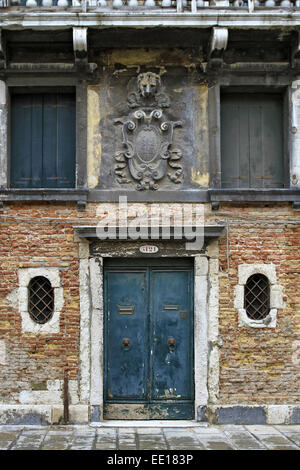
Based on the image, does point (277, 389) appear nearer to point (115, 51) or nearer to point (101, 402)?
point (101, 402)

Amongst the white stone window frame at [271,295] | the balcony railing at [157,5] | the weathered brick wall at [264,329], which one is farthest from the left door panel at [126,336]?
the balcony railing at [157,5]

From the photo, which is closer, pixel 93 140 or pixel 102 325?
pixel 102 325

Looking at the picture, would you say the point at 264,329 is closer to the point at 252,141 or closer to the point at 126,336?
the point at 126,336

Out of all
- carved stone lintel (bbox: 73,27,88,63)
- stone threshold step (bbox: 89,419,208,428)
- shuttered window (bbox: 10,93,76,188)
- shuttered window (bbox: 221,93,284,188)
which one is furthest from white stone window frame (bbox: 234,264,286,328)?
carved stone lintel (bbox: 73,27,88,63)

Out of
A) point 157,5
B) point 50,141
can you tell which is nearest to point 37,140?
point 50,141

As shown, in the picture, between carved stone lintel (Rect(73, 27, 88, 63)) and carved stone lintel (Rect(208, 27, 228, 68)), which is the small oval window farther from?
carved stone lintel (Rect(208, 27, 228, 68))

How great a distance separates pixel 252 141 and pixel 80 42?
9.75 ft

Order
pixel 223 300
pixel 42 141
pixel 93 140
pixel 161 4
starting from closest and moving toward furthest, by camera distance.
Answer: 1. pixel 223 300
2. pixel 161 4
3. pixel 93 140
4. pixel 42 141

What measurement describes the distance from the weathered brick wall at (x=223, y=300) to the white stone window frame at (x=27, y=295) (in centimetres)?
7

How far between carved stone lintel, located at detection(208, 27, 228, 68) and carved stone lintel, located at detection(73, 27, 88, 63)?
1831 mm

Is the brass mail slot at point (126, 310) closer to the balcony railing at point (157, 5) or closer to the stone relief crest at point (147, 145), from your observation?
the stone relief crest at point (147, 145)

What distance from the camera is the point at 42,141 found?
8.74 meters

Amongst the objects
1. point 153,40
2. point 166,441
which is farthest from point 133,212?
point 166,441

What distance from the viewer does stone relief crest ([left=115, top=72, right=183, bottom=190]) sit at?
8.52 metres
